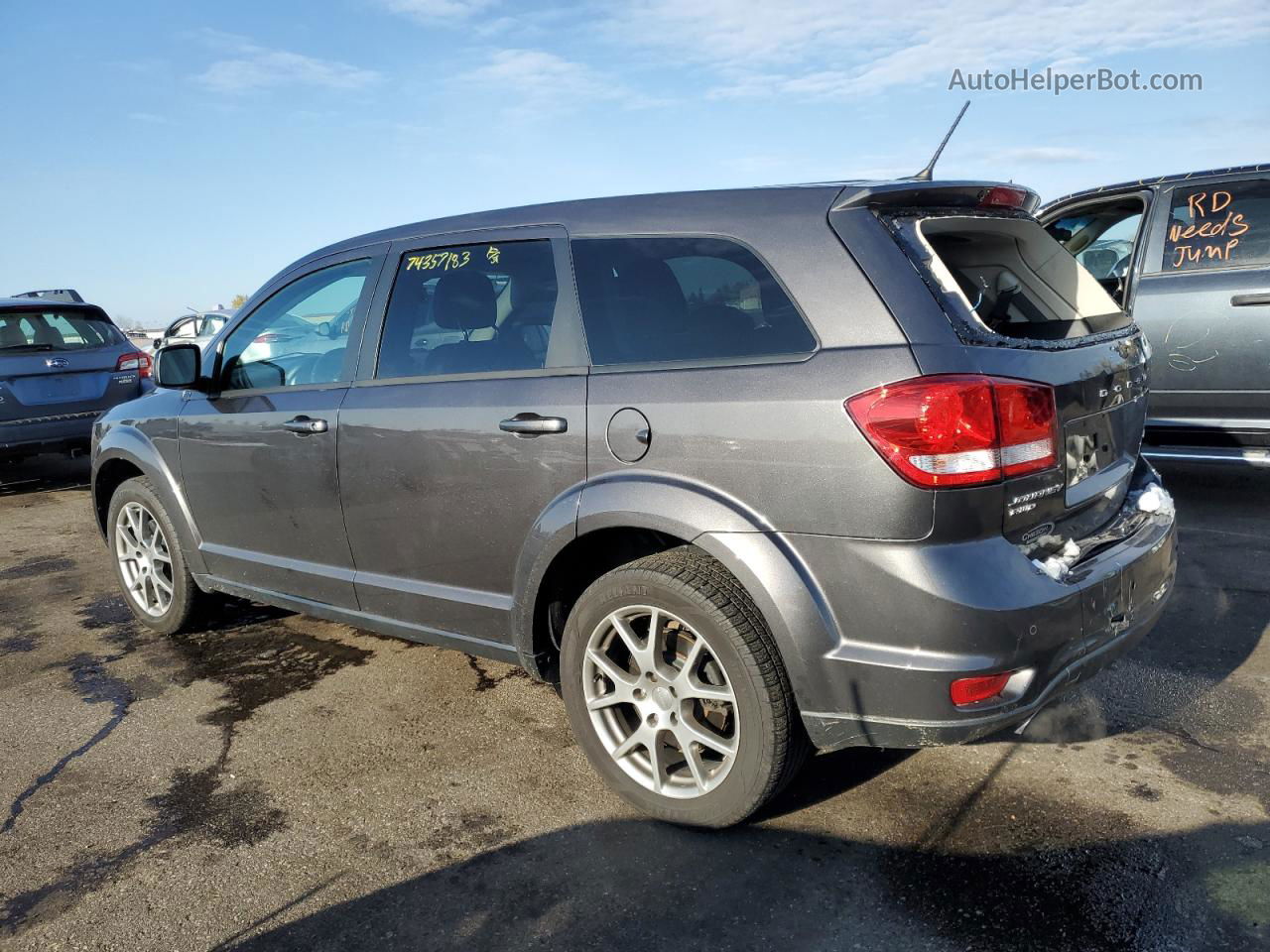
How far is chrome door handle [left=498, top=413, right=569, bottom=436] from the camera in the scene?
10.0 ft

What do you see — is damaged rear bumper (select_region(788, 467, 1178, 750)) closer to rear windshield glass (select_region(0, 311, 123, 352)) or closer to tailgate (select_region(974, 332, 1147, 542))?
tailgate (select_region(974, 332, 1147, 542))

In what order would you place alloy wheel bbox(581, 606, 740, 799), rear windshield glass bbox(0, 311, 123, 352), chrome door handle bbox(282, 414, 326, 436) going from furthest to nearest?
rear windshield glass bbox(0, 311, 123, 352)
chrome door handle bbox(282, 414, 326, 436)
alloy wheel bbox(581, 606, 740, 799)

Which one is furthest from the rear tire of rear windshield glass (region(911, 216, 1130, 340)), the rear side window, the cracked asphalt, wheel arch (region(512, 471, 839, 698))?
rear windshield glass (region(911, 216, 1130, 340))

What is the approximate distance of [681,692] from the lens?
9.52 ft

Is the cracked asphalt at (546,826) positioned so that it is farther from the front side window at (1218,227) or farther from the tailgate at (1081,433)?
the front side window at (1218,227)

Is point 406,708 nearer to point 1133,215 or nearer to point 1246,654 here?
point 1246,654

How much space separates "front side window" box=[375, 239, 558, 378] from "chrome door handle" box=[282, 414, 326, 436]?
0.30m

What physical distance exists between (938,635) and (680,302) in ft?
3.88

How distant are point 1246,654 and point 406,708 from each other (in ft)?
10.5

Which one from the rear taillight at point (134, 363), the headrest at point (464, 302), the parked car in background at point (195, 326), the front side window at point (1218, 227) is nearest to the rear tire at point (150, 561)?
the headrest at point (464, 302)

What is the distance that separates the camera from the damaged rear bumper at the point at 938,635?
8.02 ft

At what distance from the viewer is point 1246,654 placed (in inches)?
157

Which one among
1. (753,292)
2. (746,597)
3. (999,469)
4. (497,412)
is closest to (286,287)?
(497,412)

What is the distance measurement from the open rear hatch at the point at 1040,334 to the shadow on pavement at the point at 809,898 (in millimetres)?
851
